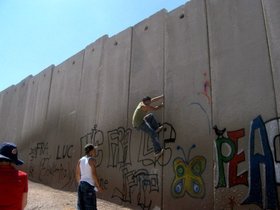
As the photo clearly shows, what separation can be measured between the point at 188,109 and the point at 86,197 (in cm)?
268

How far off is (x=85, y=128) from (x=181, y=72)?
3.80 meters

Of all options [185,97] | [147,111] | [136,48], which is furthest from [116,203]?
[136,48]

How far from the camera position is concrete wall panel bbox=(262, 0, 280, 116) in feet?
19.7

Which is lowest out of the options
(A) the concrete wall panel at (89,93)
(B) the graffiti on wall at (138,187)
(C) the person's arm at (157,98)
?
(B) the graffiti on wall at (138,187)

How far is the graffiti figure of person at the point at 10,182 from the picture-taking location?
124 inches

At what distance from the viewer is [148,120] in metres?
7.91

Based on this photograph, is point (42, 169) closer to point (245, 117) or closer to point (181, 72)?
point (181, 72)

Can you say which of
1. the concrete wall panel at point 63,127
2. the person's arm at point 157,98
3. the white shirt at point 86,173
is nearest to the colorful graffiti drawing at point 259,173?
the person's arm at point 157,98

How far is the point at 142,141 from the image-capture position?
8141 millimetres

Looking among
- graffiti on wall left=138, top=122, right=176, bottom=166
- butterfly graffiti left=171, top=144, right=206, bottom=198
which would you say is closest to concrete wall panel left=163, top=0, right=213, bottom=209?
butterfly graffiti left=171, top=144, right=206, bottom=198

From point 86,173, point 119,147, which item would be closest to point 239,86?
point 86,173

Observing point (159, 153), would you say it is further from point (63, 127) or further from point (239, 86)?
point (63, 127)

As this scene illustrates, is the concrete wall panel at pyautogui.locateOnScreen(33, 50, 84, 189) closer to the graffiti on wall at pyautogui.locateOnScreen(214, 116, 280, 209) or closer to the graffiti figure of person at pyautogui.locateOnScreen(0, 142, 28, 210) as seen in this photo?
the graffiti on wall at pyautogui.locateOnScreen(214, 116, 280, 209)

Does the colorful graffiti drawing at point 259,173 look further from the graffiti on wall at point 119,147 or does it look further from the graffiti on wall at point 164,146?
the graffiti on wall at point 119,147
